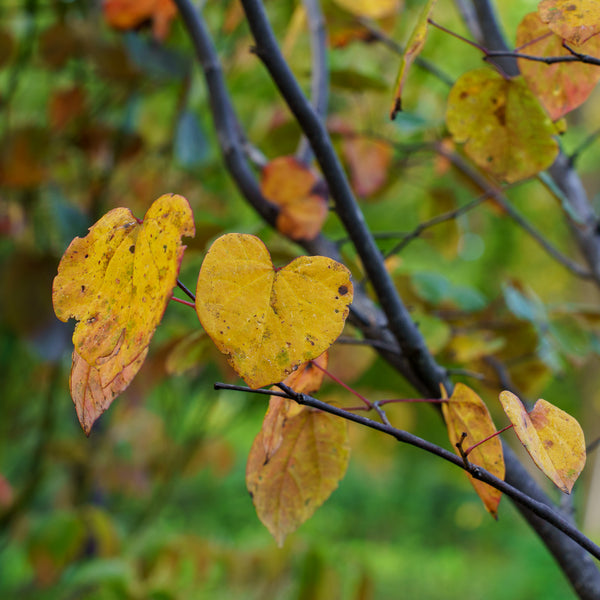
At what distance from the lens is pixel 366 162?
64 centimetres

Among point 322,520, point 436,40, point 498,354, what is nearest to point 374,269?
point 498,354

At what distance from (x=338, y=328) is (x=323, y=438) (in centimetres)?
9

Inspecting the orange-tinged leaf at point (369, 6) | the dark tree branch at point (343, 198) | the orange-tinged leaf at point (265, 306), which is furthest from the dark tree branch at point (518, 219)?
the orange-tinged leaf at point (265, 306)

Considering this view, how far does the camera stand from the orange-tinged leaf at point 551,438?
0.21 meters

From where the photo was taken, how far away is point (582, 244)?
0.56 m

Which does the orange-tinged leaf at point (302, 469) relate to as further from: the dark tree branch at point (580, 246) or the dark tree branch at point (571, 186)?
the dark tree branch at point (571, 186)

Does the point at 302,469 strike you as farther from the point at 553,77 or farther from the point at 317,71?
the point at 317,71

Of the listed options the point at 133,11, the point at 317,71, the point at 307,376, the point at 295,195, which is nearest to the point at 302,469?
the point at 307,376

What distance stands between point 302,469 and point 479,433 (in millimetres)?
87

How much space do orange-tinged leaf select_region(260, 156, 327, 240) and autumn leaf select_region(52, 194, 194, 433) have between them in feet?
0.60

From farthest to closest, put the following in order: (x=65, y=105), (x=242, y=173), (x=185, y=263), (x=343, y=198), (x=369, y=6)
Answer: (x=65, y=105) → (x=185, y=263) → (x=369, y=6) → (x=242, y=173) → (x=343, y=198)

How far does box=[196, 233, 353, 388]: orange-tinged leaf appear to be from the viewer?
0.68ft

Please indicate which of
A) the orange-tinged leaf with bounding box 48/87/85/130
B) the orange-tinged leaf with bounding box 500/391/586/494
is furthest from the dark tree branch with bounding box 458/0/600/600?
the orange-tinged leaf with bounding box 48/87/85/130

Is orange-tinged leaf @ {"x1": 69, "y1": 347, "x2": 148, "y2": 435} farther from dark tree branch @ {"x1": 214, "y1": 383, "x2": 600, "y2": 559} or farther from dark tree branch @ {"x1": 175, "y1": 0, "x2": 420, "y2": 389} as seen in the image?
dark tree branch @ {"x1": 175, "y1": 0, "x2": 420, "y2": 389}
